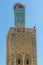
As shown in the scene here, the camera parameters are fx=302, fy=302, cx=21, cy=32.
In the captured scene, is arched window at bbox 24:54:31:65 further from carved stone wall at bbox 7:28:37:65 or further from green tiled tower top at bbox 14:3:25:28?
green tiled tower top at bbox 14:3:25:28

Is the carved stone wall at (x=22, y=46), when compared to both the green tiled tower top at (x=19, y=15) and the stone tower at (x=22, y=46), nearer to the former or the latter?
the stone tower at (x=22, y=46)

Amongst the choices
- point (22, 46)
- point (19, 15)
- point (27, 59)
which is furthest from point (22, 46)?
point (19, 15)

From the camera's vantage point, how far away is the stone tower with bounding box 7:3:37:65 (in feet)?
63.8

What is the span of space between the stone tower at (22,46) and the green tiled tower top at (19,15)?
0.48 meters

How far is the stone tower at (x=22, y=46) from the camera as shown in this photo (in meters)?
19.5

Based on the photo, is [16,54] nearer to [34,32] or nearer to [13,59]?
[13,59]

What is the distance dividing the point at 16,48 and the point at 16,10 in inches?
118

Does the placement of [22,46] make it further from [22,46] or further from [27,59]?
[27,59]

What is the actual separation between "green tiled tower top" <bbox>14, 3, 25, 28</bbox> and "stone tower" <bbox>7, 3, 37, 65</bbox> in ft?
1.57

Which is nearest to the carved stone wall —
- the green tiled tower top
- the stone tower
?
the stone tower

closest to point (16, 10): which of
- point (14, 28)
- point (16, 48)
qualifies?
point (14, 28)

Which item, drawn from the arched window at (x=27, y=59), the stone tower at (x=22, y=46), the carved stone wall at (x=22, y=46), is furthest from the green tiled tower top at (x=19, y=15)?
the arched window at (x=27, y=59)

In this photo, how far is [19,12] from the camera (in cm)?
2095

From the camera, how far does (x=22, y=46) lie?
64.5ft
